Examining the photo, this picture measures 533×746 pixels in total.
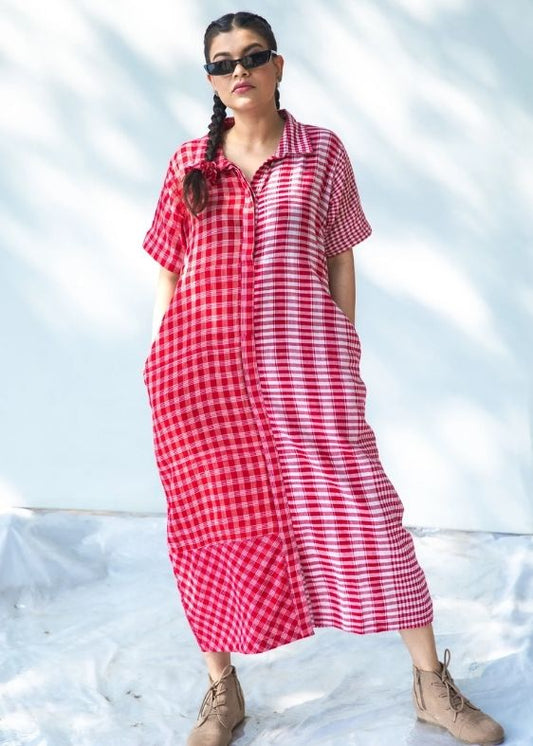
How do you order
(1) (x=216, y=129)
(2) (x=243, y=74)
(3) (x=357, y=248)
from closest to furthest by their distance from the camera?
(2) (x=243, y=74) < (1) (x=216, y=129) < (3) (x=357, y=248)

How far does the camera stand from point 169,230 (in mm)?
2189

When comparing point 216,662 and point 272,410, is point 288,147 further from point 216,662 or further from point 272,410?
point 216,662

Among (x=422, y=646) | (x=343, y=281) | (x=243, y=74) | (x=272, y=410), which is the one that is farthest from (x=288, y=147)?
(x=422, y=646)

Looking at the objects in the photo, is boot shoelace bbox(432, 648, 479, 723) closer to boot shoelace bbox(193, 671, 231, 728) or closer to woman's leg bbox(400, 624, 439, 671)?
woman's leg bbox(400, 624, 439, 671)

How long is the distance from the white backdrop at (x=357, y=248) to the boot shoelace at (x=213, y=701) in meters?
1.39

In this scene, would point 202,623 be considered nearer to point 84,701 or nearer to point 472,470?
point 84,701

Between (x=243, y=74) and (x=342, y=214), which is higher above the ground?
(x=243, y=74)

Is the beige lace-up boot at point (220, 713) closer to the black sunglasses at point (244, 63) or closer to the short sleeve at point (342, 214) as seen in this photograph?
the short sleeve at point (342, 214)

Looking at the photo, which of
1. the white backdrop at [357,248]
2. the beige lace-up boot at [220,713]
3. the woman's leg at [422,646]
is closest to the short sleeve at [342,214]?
the woman's leg at [422,646]

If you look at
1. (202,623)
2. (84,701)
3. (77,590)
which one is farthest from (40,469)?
(202,623)

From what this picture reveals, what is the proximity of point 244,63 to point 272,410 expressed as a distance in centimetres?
64

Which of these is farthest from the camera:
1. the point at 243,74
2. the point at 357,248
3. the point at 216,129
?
the point at 357,248

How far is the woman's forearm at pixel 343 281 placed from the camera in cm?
218

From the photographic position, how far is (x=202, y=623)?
7.09 feet
